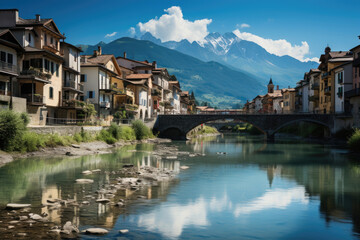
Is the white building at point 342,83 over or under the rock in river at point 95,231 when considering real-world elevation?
over

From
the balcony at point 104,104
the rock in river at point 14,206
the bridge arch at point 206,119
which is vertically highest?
the balcony at point 104,104

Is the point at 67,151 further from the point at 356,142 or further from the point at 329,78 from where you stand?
the point at 329,78

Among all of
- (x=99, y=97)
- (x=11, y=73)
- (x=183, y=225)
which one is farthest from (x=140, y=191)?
(x=99, y=97)

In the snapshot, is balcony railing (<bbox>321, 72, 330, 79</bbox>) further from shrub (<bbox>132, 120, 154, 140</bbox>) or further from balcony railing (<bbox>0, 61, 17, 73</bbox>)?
balcony railing (<bbox>0, 61, 17, 73</bbox>)

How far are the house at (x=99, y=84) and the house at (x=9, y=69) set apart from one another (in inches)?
713

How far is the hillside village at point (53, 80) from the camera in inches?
1710

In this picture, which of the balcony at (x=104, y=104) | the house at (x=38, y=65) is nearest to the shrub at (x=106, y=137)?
the house at (x=38, y=65)

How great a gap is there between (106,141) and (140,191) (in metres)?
34.6

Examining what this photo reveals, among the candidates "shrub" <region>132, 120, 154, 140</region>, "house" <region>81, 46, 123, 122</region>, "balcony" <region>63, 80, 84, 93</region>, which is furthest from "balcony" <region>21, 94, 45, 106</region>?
"shrub" <region>132, 120, 154, 140</region>

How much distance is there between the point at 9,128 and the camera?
3375cm

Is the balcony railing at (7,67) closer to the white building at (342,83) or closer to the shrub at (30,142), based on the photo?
the shrub at (30,142)

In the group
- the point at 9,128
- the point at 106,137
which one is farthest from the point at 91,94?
the point at 9,128

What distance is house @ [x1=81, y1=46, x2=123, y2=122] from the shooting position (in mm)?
63781

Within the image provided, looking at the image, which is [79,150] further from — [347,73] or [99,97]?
[347,73]
